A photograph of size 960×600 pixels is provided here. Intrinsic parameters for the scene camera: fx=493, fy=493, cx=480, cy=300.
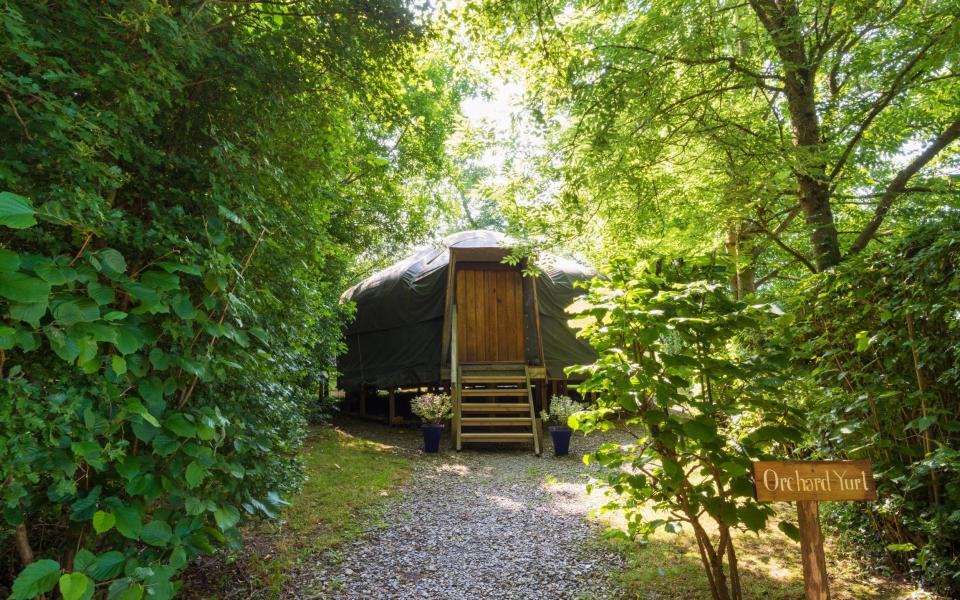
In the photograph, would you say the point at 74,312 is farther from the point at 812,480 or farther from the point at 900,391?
the point at 900,391

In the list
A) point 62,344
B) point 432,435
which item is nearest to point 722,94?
point 62,344

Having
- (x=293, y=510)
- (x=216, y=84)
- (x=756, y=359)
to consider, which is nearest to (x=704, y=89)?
(x=756, y=359)

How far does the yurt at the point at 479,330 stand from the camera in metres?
7.49

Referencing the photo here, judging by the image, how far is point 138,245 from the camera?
1.57 m

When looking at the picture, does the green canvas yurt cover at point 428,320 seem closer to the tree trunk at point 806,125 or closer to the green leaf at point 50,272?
the tree trunk at point 806,125

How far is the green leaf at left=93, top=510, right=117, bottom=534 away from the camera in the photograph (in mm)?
1351

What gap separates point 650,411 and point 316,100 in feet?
A: 6.88

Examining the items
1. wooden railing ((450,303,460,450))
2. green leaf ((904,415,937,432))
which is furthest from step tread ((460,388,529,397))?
green leaf ((904,415,937,432))

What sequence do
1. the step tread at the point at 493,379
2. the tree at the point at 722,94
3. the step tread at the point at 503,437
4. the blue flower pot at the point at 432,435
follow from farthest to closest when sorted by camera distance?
the step tread at the point at 493,379 < the step tread at the point at 503,437 < the blue flower pot at the point at 432,435 < the tree at the point at 722,94

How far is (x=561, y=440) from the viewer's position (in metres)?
6.25

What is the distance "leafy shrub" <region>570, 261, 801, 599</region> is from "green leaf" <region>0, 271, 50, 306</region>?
6.03 ft

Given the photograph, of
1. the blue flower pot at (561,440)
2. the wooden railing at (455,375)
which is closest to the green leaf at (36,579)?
the blue flower pot at (561,440)

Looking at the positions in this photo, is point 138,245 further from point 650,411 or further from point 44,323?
point 650,411

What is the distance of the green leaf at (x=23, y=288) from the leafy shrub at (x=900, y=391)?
273 cm
